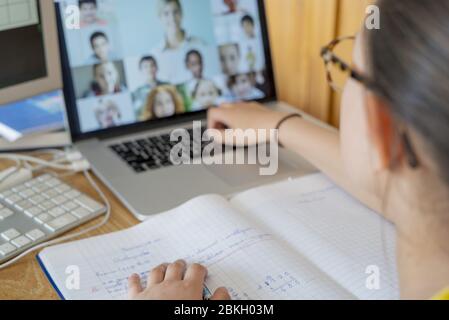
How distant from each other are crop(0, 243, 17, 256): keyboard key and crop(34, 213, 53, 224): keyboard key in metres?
0.06

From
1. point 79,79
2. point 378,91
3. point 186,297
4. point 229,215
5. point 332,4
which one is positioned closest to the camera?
point 378,91

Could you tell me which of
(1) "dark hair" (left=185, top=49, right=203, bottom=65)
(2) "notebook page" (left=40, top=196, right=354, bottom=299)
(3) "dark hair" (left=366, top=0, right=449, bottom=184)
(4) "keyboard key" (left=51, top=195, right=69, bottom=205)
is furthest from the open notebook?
(1) "dark hair" (left=185, top=49, right=203, bottom=65)

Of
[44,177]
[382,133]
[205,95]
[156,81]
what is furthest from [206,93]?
[382,133]

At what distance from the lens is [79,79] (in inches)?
38.4

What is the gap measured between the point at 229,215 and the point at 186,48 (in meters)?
0.41

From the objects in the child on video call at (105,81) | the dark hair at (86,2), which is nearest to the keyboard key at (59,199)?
the child on video call at (105,81)

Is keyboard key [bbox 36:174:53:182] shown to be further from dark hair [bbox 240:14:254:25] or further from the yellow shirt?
the yellow shirt

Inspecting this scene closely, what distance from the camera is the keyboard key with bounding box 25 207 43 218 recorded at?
0.79m

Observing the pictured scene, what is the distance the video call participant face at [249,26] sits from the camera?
3.66 feet

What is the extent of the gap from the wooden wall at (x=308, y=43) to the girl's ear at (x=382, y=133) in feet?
1.74

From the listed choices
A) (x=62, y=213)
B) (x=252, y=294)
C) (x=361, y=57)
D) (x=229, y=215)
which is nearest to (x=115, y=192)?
(x=62, y=213)

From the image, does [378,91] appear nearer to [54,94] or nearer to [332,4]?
[332,4]

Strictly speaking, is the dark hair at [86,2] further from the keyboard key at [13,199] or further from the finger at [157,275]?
the finger at [157,275]

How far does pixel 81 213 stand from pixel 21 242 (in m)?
0.10
